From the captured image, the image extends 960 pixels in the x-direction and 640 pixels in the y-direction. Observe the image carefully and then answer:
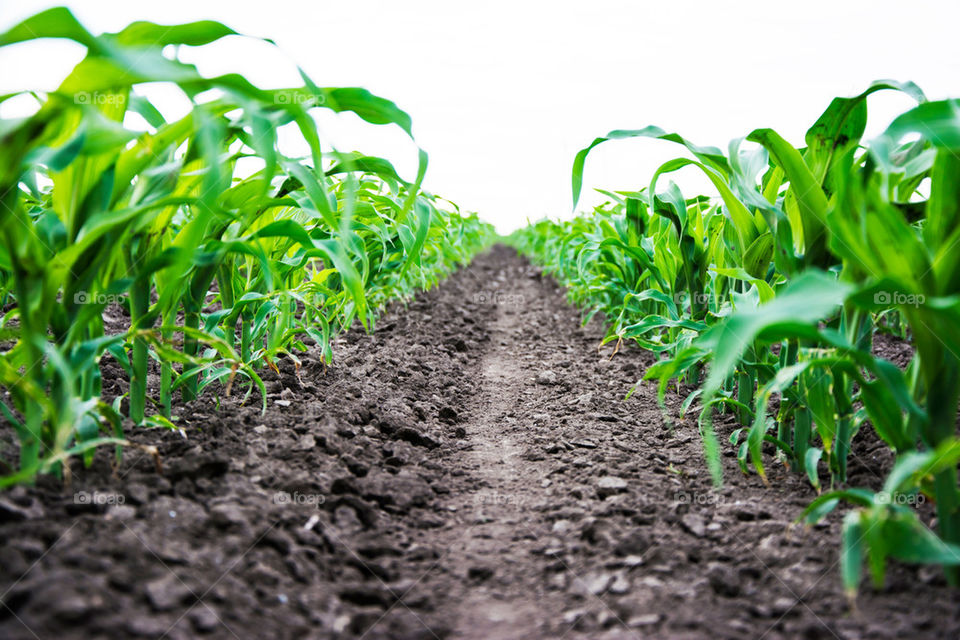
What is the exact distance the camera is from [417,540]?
1215mm

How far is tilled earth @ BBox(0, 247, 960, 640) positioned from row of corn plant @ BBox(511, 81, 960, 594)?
124mm

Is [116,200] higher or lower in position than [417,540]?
higher

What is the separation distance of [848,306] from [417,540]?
0.97 metres

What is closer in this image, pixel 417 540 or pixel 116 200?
pixel 116 200

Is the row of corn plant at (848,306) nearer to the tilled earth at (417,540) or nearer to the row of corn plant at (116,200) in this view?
the tilled earth at (417,540)

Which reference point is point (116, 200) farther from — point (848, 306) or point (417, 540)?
point (848, 306)

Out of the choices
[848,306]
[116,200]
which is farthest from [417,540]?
[848,306]

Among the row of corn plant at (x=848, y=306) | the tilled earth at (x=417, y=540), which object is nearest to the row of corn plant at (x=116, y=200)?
the tilled earth at (x=417, y=540)

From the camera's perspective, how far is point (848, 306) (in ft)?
3.70

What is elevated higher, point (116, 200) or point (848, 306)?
point (116, 200)

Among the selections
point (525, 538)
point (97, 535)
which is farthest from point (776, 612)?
point (97, 535)

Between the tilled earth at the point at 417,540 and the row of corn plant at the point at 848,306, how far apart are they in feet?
0.41

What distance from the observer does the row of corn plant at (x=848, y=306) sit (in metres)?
0.81

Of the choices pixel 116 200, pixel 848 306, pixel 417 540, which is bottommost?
pixel 417 540
